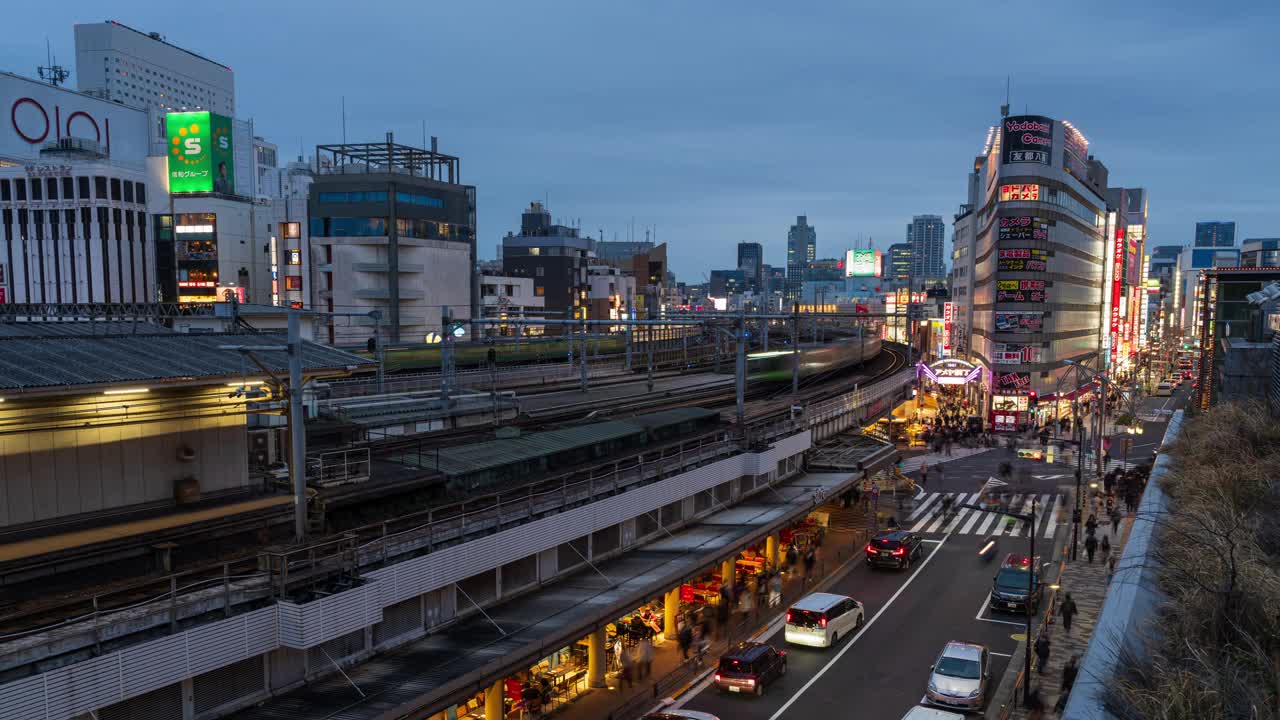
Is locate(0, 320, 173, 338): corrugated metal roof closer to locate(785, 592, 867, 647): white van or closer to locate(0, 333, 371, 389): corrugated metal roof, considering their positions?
locate(0, 333, 371, 389): corrugated metal roof

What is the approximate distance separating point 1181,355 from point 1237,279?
361ft

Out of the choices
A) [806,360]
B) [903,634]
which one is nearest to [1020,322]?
[806,360]

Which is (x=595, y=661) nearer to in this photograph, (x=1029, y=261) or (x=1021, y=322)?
(x=1021, y=322)

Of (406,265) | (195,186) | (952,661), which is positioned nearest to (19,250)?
(195,186)

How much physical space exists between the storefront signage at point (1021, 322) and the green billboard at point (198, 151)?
77.0m

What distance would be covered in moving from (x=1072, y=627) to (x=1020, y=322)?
180 ft

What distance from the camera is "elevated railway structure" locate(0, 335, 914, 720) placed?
40.2ft

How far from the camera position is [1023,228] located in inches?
2931

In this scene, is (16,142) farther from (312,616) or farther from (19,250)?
(312,616)

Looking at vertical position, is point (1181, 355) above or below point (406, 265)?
below

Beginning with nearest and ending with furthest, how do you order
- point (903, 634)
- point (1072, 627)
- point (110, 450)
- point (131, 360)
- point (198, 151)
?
1. point (110, 450)
2. point (131, 360)
3. point (903, 634)
4. point (1072, 627)
5. point (198, 151)

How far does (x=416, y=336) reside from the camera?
78.8 metres

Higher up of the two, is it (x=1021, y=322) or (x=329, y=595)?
(x=1021, y=322)

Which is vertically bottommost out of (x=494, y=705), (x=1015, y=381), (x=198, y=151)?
(x=494, y=705)
